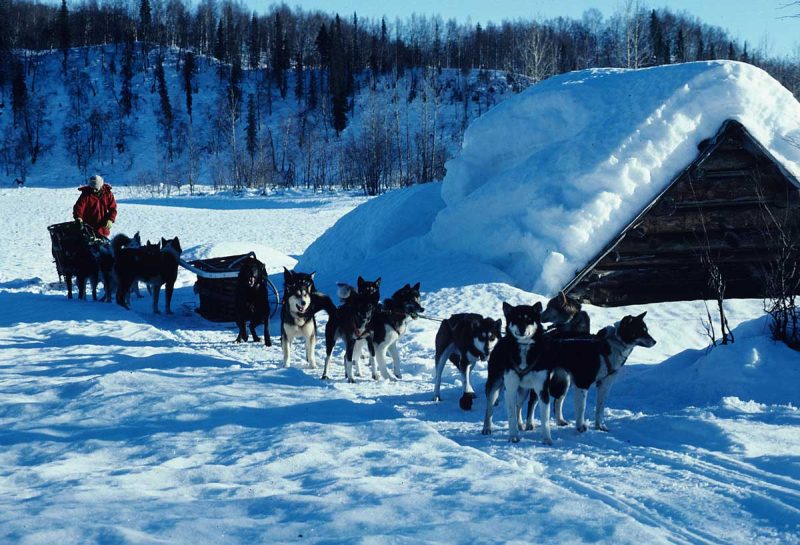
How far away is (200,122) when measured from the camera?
6694cm

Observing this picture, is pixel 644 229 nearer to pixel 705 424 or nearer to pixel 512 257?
pixel 512 257

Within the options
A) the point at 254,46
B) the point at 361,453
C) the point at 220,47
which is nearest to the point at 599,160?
the point at 361,453

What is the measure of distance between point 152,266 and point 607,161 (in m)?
7.28

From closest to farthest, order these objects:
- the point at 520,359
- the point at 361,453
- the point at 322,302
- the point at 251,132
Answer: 1. the point at 361,453
2. the point at 520,359
3. the point at 322,302
4. the point at 251,132

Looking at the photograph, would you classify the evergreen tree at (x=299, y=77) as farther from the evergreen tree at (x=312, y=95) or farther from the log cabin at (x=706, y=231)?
the log cabin at (x=706, y=231)

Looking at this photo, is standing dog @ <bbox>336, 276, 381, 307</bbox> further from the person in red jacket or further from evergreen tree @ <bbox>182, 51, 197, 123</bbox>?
evergreen tree @ <bbox>182, 51, 197, 123</bbox>

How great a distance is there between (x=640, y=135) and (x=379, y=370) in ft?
19.4

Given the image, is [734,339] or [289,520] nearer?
[289,520]

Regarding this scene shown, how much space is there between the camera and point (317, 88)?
71.3 meters

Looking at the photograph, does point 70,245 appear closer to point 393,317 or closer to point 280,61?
point 393,317

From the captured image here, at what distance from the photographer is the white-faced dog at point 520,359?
5629 millimetres

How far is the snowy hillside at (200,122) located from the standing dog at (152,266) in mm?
39245

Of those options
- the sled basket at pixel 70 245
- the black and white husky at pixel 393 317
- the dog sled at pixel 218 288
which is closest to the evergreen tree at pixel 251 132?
the sled basket at pixel 70 245

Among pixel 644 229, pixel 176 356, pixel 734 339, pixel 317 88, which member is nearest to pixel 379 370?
pixel 176 356
